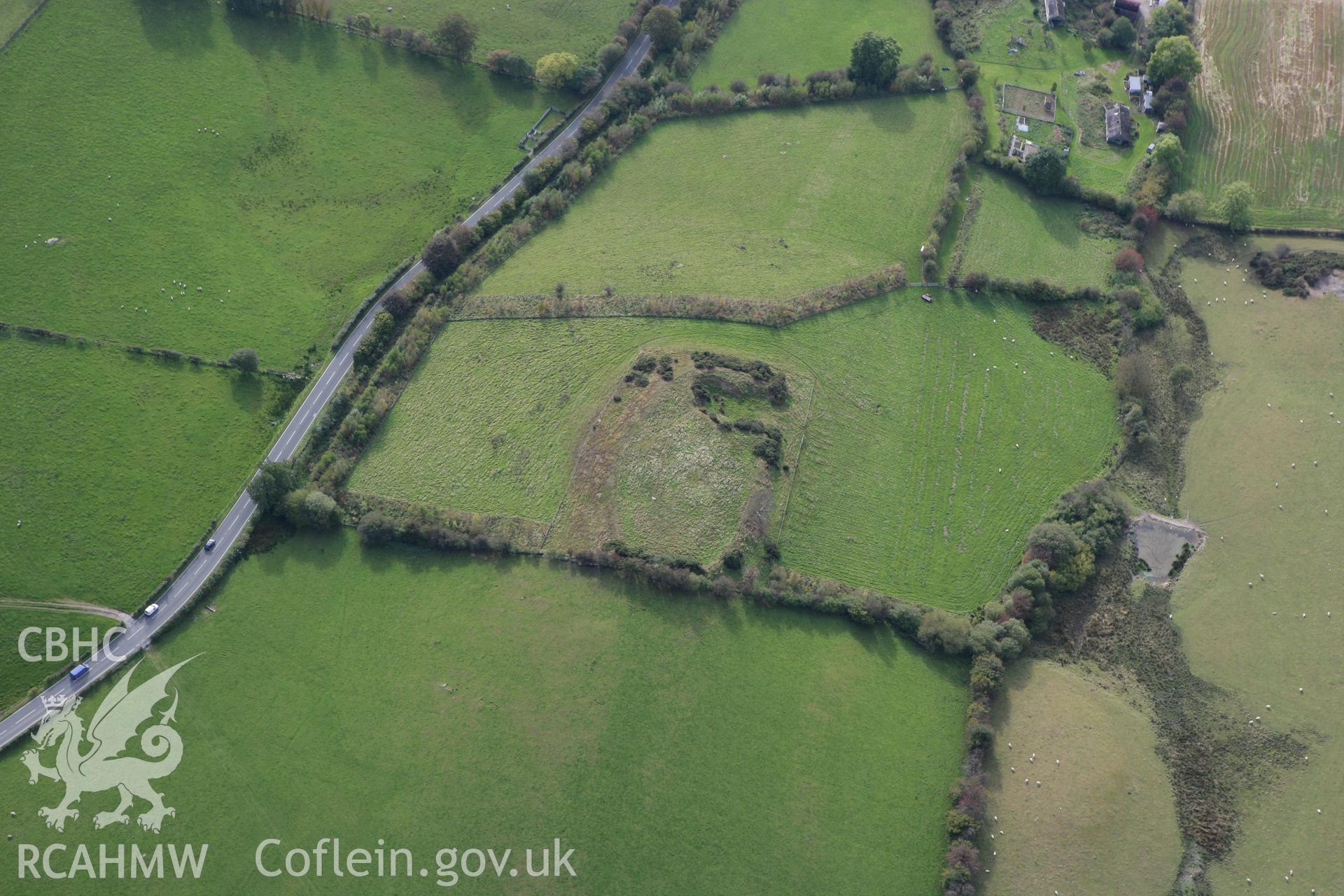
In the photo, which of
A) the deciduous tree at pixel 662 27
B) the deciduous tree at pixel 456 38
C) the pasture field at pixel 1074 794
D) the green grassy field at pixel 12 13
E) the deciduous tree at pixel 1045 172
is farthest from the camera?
the deciduous tree at pixel 662 27

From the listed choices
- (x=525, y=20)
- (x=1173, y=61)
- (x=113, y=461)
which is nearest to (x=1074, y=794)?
(x=113, y=461)

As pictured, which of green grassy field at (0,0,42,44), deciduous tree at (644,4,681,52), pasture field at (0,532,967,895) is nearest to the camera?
pasture field at (0,532,967,895)

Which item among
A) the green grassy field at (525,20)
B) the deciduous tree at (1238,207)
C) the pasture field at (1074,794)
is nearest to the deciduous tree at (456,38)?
the green grassy field at (525,20)

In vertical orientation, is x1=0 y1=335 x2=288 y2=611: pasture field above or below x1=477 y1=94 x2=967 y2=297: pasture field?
below

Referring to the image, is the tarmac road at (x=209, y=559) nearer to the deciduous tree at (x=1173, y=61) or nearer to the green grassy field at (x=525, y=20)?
the green grassy field at (x=525, y=20)

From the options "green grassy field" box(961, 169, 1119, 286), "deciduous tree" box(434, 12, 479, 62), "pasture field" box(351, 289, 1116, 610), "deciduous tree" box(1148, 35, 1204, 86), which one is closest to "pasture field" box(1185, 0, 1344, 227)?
"deciduous tree" box(1148, 35, 1204, 86)

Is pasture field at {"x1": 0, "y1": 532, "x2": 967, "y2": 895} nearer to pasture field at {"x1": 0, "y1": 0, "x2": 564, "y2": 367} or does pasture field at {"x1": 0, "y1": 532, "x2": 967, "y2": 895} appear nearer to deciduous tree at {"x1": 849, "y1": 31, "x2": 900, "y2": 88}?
pasture field at {"x1": 0, "y1": 0, "x2": 564, "y2": 367}
